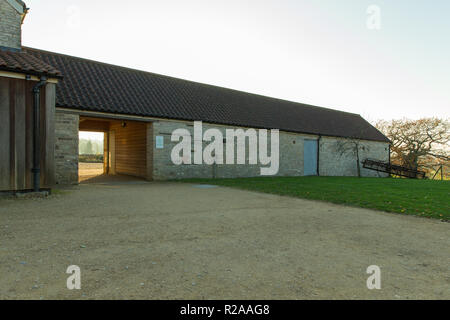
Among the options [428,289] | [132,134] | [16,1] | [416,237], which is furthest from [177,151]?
[428,289]

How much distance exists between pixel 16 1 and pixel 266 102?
17.0 meters

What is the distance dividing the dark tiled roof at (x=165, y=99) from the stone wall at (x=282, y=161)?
60 centimetres

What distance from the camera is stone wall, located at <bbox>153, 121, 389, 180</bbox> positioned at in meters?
13.5

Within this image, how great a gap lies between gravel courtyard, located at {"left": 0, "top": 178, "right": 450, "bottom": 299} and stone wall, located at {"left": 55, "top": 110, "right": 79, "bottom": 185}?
185 inches

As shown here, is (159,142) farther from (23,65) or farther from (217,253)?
→ (217,253)

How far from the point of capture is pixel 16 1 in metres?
9.32

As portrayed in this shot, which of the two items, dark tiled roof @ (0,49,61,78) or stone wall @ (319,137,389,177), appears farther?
stone wall @ (319,137,389,177)

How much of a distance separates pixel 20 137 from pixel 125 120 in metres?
5.34

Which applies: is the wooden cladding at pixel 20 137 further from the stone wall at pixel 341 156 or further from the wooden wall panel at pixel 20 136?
the stone wall at pixel 341 156

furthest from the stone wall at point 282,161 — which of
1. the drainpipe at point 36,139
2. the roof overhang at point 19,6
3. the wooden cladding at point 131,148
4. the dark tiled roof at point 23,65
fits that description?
the roof overhang at point 19,6

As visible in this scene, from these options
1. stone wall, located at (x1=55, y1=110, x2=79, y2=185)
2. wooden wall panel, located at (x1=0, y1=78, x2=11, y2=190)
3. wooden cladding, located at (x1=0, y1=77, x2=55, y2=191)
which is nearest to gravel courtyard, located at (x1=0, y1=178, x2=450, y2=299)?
wooden wall panel, located at (x1=0, y1=78, x2=11, y2=190)

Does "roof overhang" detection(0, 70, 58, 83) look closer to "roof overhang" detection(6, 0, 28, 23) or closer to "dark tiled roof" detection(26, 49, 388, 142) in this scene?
"dark tiled roof" detection(26, 49, 388, 142)
